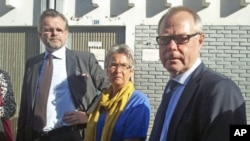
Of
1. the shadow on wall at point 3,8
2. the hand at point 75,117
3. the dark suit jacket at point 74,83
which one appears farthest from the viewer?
the shadow on wall at point 3,8

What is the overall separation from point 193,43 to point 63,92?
1.44m

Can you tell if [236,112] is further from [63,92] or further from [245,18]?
[245,18]

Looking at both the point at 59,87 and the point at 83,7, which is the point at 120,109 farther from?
the point at 83,7

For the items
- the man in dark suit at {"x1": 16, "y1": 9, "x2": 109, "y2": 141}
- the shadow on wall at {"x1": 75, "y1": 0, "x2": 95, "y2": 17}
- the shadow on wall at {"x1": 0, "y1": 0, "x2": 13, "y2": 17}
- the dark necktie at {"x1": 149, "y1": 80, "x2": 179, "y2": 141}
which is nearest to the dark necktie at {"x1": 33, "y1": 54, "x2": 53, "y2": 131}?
the man in dark suit at {"x1": 16, "y1": 9, "x2": 109, "y2": 141}

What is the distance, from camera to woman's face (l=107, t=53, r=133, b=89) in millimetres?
2811

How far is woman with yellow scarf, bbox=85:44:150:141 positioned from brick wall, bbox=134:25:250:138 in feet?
11.9

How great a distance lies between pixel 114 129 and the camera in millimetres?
2623

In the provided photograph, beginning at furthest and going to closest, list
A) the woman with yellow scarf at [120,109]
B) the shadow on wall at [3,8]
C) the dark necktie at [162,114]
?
the shadow on wall at [3,8] → the woman with yellow scarf at [120,109] → the dark necktie at [162,114]

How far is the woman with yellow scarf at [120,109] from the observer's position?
2613mm

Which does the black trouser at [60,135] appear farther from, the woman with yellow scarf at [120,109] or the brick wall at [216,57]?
the brick wall at [216,57]

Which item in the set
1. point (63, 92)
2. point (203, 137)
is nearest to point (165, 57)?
point (203, 137)

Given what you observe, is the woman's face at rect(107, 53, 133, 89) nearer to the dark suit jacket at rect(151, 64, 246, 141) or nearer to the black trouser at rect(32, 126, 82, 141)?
the black trouser at rect(32, 126, 82, 141)

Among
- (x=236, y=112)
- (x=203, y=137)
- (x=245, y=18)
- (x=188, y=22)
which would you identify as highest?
(x=245, y=18)

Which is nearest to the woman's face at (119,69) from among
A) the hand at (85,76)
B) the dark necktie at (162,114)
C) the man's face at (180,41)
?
the hand at (85,76)
